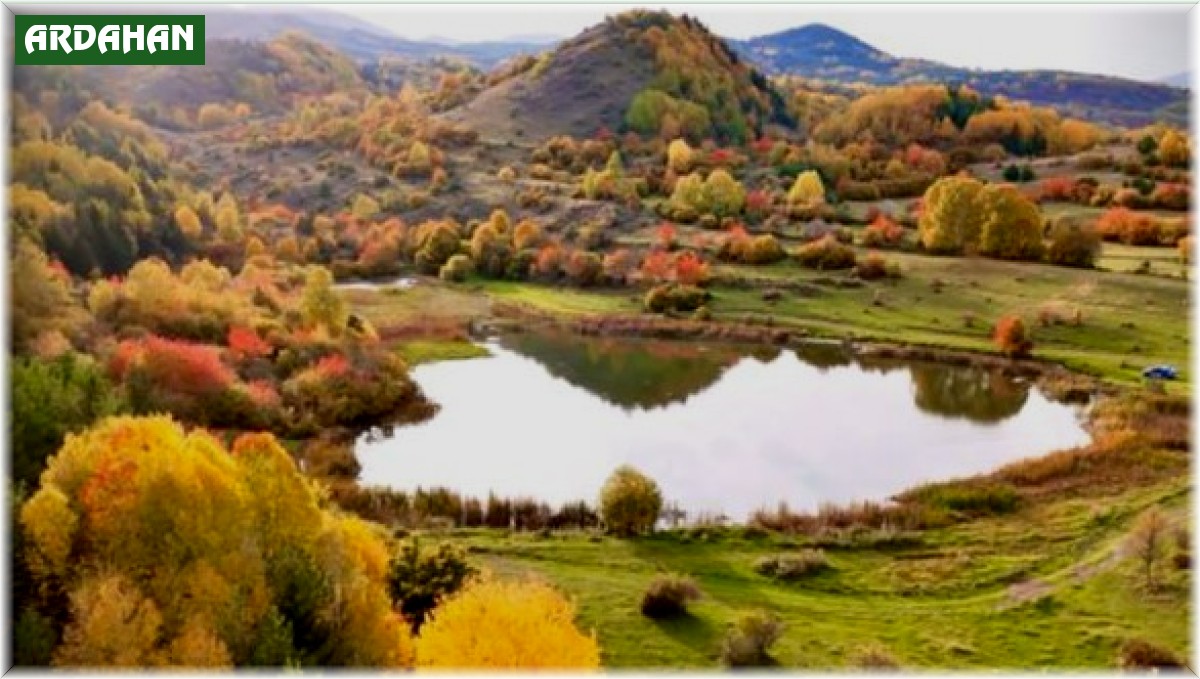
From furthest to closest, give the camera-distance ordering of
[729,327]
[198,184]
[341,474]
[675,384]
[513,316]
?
[198,184] < [513,316] < [729,327] < [675,384] < [341,474]

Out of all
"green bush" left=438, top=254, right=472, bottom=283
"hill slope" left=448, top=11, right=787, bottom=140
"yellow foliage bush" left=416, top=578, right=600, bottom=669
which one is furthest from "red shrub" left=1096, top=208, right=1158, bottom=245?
"yellow foliage bush" left=416, top=578, right=600, bottom=669

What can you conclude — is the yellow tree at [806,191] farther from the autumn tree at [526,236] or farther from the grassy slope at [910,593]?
the grassy slope at [910,593]

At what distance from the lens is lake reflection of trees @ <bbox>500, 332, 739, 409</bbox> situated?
6669 centimetres

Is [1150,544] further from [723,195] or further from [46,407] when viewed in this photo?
[723,195]

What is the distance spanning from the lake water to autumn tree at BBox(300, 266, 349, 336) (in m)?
5.49

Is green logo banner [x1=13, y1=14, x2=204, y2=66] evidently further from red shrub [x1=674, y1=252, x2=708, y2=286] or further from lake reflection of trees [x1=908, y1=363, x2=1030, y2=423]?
red shrub [x1=674, y1=252, x2=708, y2=286]

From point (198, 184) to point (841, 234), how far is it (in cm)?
7571

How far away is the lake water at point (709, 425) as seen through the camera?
4928cm

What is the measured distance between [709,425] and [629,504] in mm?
19291

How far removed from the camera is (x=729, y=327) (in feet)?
261

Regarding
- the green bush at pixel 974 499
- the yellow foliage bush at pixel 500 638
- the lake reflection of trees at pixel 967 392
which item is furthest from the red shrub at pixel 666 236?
the yellow foliage bush at pixel 500 638

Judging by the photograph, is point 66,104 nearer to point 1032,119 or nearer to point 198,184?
point 198,184

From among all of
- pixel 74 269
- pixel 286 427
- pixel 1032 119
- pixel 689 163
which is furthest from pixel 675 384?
pixel 1032 119

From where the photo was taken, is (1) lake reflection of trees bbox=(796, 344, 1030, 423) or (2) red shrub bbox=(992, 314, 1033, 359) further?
(2) red shrub bbox=(992, 314, 1033, 359)
